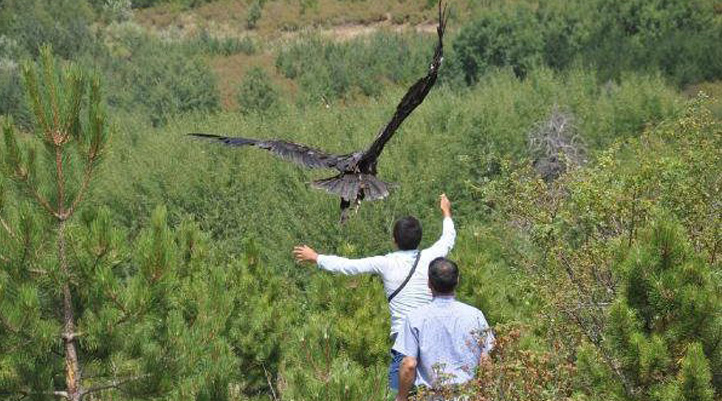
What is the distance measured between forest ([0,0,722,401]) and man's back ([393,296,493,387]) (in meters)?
0.15

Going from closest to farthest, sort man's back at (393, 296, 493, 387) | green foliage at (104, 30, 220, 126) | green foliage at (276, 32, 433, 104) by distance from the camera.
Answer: man's back at (393, 296, 493, 387) < green foliage at (104, 30, 220, 126) < green foliage at (276, 32, 433, 104)

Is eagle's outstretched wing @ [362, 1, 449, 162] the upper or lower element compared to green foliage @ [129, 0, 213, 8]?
upper

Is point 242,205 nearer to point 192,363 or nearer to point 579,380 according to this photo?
point 192,363

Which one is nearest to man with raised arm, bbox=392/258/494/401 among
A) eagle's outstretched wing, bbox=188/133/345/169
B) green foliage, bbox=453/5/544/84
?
eagle's outstretched wing, bbox=188/133/345/169

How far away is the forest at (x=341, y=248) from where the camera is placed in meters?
5.25

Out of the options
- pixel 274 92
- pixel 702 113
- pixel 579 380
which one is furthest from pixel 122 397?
pixel 274 92

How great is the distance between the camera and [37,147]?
7195mm

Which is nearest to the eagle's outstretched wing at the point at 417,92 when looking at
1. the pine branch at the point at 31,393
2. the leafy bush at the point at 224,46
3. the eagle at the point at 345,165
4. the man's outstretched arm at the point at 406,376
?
the eagle at the point at 345,165

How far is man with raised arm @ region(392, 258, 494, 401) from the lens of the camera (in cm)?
539

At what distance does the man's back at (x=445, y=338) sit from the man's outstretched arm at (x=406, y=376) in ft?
0.12

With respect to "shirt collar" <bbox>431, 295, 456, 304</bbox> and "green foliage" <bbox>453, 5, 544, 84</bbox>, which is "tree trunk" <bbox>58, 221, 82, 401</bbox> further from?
"green foliage" <bbox>453, 5, 544, 84</bbox>

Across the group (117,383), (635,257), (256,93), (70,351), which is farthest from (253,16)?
(635,257)

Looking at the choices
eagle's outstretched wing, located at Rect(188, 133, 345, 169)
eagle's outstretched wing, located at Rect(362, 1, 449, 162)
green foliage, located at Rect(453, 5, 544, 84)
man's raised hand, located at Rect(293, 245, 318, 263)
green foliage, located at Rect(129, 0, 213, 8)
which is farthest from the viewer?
green foliage, located at Rect(129, 0, 213, 8)

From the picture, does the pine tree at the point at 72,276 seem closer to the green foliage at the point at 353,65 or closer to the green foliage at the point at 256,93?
the green foliage at the point at 353,65
